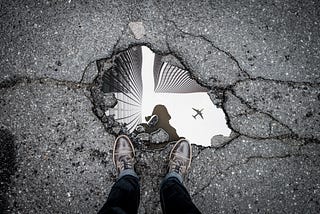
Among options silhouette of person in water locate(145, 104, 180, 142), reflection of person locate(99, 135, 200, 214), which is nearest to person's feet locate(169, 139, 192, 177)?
reflection of person locate(99, 135, 200, 214)

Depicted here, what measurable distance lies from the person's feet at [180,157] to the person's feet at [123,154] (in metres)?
0.38

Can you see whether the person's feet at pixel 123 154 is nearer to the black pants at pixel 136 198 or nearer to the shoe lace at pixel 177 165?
the black pants at pixel 136 198

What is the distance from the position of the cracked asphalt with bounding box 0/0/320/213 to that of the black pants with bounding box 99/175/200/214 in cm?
26

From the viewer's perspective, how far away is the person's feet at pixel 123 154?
2.47m

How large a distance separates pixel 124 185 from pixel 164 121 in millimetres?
743

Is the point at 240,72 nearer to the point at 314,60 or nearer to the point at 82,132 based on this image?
the point at 314,60

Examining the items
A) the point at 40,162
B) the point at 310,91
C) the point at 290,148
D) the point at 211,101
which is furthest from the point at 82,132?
the point at 310,91

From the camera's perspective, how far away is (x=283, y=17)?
2744 millimetres

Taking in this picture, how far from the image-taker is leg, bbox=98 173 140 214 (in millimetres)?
1988

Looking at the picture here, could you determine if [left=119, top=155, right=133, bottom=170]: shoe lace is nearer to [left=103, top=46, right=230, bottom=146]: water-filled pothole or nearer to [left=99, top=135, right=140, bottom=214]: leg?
[left=99, top=135, right=140, bottom=214]: leg

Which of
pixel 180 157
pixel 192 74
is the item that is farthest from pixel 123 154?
pixel 192 74

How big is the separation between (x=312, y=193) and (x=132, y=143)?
5.90 feet

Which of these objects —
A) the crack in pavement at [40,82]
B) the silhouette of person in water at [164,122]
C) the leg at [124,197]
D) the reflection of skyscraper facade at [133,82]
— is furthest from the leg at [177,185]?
the crack in pavement at [40,82]

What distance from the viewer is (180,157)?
2486 millimetres
